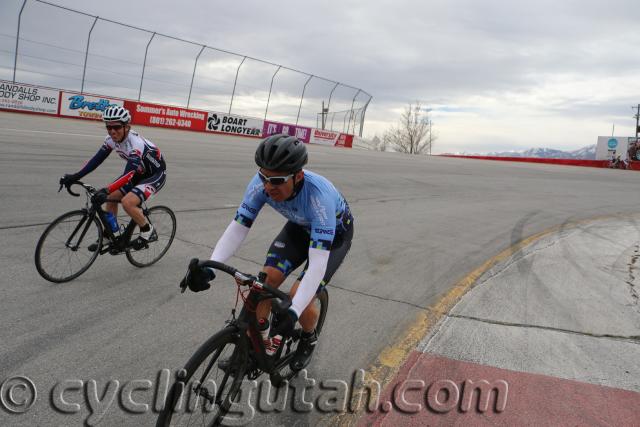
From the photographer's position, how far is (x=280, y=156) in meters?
2.94

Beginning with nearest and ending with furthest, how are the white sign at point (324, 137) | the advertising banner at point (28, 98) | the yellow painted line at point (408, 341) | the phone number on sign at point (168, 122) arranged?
the yellow painted line at point (408, 341)
the advertising banner at point (28, 98)
the phone number on sign at point (168, 122)
the white sign at point (324, 137)

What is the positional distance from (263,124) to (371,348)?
28.7 metres

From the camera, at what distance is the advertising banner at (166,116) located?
25.0 meters

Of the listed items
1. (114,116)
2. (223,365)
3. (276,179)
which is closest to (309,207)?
(276,179)

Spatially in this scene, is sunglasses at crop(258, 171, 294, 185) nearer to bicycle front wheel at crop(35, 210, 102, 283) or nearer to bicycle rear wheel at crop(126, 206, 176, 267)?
bicycle front wheel at crop(35, 210, 102, 283)

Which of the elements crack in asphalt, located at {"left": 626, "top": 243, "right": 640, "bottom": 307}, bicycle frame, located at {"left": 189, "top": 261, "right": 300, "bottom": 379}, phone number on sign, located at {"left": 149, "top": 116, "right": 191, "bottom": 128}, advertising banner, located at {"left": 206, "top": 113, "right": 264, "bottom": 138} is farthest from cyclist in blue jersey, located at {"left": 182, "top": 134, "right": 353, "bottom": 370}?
advertising banner, located at {"left": 206, "top": 113, "right": 264, "bottom": 138}

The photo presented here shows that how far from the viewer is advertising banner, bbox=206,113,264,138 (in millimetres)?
28984

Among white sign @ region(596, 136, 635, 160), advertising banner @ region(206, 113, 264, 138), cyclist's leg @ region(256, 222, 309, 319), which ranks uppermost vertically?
white sign @ region(596, 136, 635, 160)

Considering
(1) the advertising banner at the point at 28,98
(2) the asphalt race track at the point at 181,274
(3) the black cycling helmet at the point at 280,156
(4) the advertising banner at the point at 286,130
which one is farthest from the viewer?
(4) the advertising banner at the point at 286,130

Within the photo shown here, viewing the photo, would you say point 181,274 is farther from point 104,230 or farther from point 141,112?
point 141,112

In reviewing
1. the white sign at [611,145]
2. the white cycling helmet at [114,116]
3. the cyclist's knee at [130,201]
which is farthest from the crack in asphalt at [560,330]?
the white sign at [611,145]

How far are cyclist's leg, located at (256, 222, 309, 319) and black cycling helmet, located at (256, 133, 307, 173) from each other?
2.49 ft

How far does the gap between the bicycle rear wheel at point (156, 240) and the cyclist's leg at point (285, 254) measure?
277cm

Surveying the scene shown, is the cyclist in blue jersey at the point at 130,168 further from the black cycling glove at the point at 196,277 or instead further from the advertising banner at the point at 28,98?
the advertising banner at the point at 28,98
